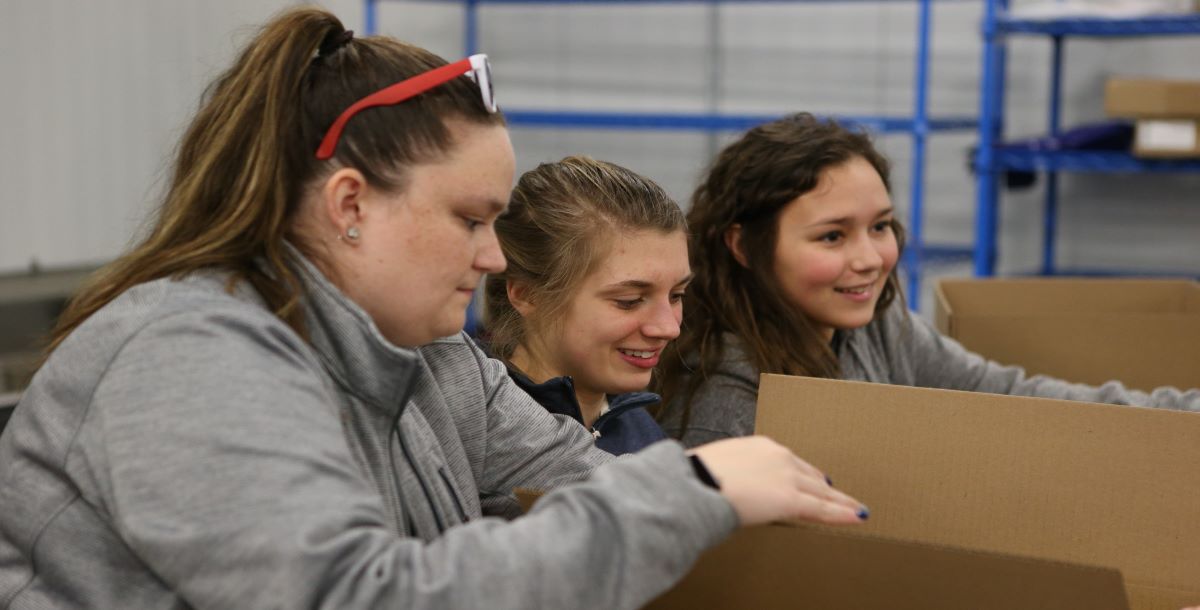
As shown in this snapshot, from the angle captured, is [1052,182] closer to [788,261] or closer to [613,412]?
[788,261]

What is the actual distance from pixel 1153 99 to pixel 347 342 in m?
Result: 2.58

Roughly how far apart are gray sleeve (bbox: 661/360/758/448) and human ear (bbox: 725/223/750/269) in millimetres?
202

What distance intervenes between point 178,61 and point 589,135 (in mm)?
1549

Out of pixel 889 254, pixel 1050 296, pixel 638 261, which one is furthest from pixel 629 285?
pixel 1050 296

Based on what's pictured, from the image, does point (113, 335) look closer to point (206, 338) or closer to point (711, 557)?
point (206, 338)

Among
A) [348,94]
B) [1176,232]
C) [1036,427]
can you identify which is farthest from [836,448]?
[1176,232]

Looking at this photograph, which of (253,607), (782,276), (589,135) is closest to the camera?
(253,607)

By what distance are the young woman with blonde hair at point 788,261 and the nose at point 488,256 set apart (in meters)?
0.75

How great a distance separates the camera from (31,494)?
920 mm

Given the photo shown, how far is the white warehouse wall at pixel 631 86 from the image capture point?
3471mm

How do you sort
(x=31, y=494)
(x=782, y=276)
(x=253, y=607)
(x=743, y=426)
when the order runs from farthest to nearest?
(x=782, y=276) < (x=743, y=426) < (x=31, y=494) < (x=253, y=607)

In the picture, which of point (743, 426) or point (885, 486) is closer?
point (885, 486)

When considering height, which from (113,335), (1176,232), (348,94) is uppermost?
(348,94)

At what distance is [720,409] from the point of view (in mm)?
1692
